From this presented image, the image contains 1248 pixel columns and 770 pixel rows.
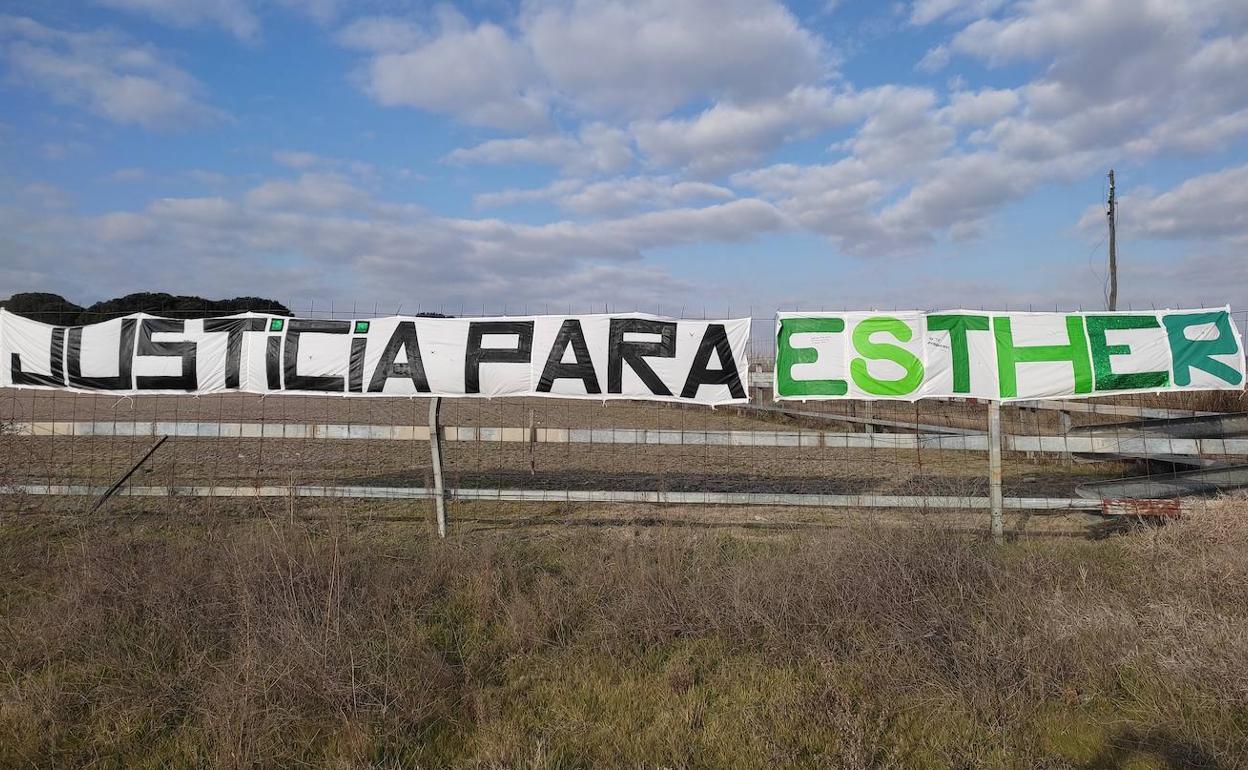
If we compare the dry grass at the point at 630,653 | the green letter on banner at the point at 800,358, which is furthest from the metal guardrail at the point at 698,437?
the dry grass at the point at 630,653

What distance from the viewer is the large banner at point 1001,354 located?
668 cm

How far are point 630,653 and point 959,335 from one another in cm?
440

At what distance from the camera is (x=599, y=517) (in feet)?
25.6

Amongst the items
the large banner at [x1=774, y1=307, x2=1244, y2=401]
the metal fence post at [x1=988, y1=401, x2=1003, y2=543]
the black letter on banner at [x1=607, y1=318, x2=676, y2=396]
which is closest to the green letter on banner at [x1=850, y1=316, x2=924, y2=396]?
the large banner at [x1=774, y1=307, x2=1244, y2=401]

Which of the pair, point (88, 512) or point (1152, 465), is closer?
point (88, 512)

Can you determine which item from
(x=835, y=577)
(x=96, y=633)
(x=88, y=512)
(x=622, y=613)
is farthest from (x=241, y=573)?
(x=835, y=577)

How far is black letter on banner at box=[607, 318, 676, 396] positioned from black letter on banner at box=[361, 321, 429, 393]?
6.02 feet

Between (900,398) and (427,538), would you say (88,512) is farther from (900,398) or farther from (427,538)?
(900,398)

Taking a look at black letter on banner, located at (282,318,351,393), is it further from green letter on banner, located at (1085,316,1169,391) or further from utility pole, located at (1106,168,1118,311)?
utility pole, located at (1106,168,1118,311)

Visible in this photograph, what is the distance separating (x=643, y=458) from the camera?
1214cm

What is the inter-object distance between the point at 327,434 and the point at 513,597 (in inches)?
124

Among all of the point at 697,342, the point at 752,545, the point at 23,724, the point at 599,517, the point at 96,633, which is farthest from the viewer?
the point at 599,517

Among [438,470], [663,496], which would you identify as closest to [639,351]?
[663,496]

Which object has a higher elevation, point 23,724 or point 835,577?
point 835,577
